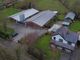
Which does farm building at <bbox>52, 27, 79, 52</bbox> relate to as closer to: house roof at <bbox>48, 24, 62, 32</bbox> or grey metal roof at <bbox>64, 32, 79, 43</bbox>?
grey metal roof at <bbox>64, 32, 79, 43</bbox>

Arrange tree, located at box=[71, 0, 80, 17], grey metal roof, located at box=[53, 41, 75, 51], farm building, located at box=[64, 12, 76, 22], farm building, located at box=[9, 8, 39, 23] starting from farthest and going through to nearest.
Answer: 1. tree, located at box=[71, 0, 80, 17]
2. farm building, located at box=[64, 12, 76, 22]
3. farm building, located at box=[9, 8, 39, 23]
4. grey metal roof, located at box=[53, 41, 75, 51]

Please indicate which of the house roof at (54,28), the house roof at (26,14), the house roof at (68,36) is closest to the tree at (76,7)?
the house roof at (54,28)

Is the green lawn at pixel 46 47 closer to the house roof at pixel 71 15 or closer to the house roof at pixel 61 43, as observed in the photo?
the house roof at pixel 61 43

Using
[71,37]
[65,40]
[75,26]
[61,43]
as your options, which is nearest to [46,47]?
[61,43]

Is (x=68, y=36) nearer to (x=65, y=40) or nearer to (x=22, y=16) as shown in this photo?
(x=65, y=40)

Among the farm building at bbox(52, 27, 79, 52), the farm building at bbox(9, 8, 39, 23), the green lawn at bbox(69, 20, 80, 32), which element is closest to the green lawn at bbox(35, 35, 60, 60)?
the farm building at bbox(52, 27, 79, 52)

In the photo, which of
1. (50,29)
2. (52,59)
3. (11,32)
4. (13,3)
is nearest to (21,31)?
(11,32)
